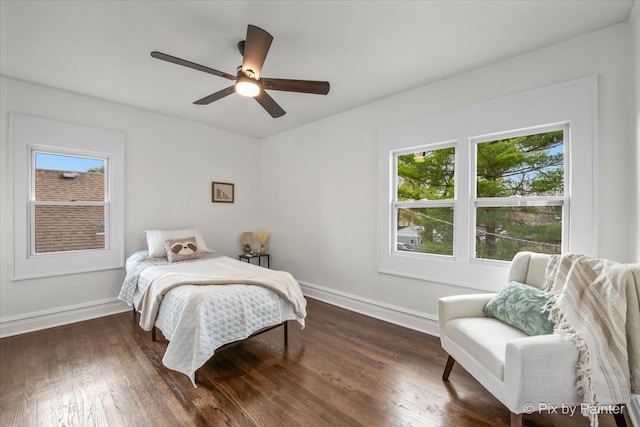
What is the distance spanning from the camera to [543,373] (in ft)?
4.46

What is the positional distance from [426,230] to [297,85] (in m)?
1.98

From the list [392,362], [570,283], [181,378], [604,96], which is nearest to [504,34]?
[604,96]

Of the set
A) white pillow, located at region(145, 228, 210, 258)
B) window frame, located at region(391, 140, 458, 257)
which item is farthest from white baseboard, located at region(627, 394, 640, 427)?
white pillow, located at region(145, 228, 210, 258)

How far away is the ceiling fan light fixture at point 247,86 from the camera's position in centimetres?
206

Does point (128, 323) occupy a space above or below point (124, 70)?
below

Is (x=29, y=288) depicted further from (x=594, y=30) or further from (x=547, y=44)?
(x=594, y=30)

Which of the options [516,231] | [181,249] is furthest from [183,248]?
[516,231]


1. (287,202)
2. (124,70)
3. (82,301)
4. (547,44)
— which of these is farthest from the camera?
(287,202)

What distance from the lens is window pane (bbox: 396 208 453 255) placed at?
9.38ft

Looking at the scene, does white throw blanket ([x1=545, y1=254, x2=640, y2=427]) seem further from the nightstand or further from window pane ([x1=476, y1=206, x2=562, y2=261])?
the nightstand

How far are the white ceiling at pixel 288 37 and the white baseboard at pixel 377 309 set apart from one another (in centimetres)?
242

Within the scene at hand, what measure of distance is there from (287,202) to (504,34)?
10.7 feet

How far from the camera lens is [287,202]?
4.45 metres

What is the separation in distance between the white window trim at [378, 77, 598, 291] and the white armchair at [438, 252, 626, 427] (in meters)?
0.86
